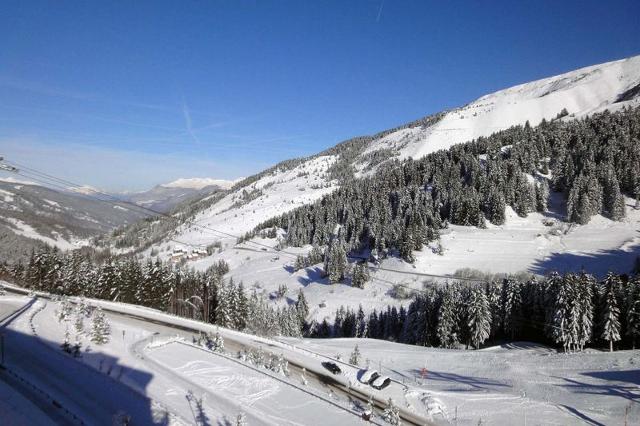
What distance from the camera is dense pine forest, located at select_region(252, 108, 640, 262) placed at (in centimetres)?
11388

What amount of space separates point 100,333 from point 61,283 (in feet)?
163

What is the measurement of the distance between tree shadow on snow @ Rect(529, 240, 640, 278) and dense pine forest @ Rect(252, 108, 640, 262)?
61.8ft

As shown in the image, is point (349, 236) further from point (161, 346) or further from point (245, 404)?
point (245, 404)

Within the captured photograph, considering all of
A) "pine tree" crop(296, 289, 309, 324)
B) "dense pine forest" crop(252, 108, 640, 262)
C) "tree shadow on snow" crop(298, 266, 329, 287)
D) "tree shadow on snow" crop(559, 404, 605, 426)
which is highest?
"dense pine forest" crop(252, 108, 640, 262)

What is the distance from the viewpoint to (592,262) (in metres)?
92.1

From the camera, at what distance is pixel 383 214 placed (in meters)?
141

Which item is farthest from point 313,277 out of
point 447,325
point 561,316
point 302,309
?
point 561,316

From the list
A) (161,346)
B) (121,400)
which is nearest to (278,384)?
(121,400)

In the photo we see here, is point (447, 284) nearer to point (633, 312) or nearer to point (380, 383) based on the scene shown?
point (633, 312)

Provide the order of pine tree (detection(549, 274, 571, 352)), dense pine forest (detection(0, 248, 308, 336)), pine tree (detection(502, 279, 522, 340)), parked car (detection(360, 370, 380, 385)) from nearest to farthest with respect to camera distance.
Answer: parked car (detection(360, 370, 380, 385))
pine tree (detection(549, 274, 571, 352))
pine tree (detection(502, 279, 522, 340))
dense pine forest (detection(0, 248, 308, 336))

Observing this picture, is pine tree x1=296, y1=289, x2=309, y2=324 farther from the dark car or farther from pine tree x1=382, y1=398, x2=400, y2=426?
pine tree x1=382, y1=398, x2=400, y2=426

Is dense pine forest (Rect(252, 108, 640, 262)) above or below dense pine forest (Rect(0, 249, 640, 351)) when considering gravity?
above

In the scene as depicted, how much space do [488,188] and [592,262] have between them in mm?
42273

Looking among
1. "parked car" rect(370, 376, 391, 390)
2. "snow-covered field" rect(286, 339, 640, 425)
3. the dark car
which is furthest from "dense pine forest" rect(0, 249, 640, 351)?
"parked car" rect(370, 376, 391, 390)
